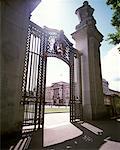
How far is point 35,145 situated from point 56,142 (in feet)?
2.11

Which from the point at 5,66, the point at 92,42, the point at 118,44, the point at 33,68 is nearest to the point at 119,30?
the point at 118,44

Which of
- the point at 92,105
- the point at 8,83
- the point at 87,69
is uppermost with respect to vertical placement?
the point at 87,69

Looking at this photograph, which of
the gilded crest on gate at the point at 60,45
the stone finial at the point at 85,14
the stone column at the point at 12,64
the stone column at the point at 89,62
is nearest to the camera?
the stone column at the point at 12,64

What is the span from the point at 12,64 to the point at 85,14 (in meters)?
8.37

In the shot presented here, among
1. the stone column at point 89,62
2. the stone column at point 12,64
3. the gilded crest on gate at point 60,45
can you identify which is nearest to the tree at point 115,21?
the stone column at point 89,62

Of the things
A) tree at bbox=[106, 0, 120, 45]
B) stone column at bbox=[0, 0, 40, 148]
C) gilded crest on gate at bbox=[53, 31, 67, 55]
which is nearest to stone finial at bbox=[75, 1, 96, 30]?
tree at bbox=[106, 0, 120, 45]

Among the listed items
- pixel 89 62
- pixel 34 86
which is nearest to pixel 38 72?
pixel 34 86

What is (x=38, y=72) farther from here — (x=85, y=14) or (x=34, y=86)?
(x=85, y=14)

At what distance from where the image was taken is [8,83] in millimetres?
4863

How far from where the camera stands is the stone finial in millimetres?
11098

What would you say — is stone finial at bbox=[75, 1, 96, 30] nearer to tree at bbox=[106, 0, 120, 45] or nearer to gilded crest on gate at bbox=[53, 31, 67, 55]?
tree at bbox=[106, 0, 120, 45]

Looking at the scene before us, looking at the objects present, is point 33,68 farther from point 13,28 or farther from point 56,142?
point 56,142

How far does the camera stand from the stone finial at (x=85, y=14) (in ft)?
36.4

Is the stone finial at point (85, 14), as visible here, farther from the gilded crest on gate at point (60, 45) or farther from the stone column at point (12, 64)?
the stone column at point (12, 64)
